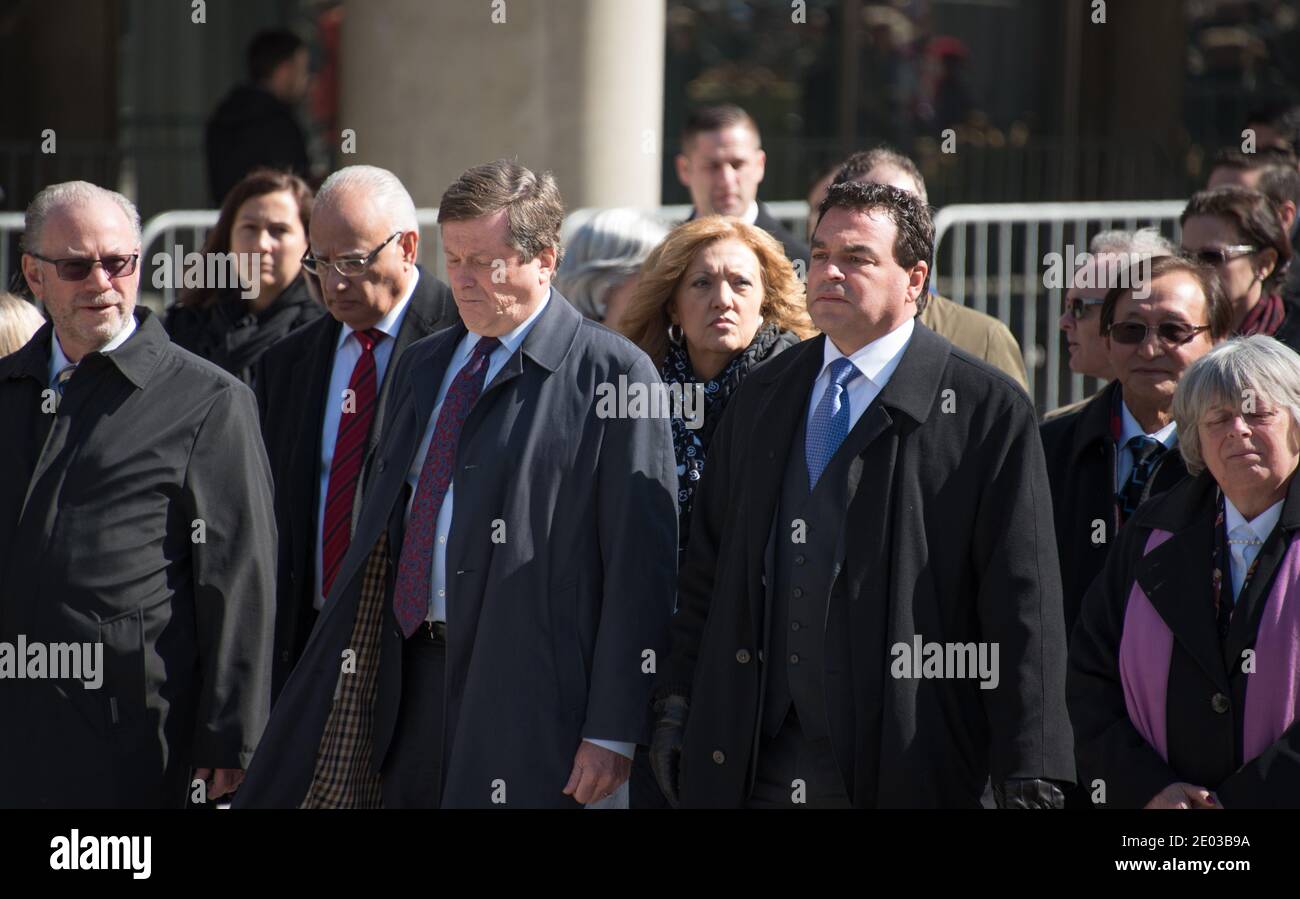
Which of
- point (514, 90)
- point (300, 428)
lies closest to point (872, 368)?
point (300, 428)

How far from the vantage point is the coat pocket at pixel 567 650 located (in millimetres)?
4480

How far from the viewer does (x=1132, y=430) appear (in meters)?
5.23

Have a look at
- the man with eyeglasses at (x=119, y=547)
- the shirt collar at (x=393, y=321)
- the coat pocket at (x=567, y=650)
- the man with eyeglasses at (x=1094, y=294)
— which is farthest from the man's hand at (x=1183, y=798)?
the shirt collar at (x=393, y=321)

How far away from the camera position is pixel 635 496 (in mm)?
4492

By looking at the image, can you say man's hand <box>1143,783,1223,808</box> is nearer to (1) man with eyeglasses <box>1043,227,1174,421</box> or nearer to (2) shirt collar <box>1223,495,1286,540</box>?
(2) shirt collar <box>1223,495,1286,540</box>

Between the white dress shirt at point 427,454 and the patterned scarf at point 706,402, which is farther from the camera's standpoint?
the patterned scarf at point 706,402

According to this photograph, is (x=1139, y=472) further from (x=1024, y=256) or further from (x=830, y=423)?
(x=1024, y=256)

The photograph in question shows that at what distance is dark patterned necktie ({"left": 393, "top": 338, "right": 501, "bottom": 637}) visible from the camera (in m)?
4.61

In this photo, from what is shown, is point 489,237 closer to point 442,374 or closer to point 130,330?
point 442,374

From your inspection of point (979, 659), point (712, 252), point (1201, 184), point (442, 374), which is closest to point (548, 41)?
point (712, 252)

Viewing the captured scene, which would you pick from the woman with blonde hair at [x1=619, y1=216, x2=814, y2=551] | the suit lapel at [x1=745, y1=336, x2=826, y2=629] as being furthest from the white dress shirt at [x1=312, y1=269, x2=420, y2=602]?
the suit lapel at [x1=745, y1=336, x2=826, y2=629]

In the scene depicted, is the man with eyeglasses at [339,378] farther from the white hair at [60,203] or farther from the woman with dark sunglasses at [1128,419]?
the woman with dark sunglasses at [1128,419]

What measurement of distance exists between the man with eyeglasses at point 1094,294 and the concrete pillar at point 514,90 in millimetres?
3423

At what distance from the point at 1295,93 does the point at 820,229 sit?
13.5m
